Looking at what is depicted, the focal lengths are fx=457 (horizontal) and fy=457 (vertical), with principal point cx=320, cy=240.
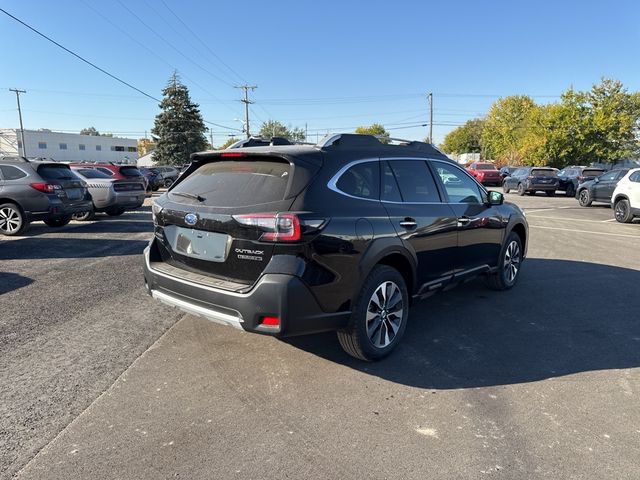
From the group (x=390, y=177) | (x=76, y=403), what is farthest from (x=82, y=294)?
(x=390, y=177)

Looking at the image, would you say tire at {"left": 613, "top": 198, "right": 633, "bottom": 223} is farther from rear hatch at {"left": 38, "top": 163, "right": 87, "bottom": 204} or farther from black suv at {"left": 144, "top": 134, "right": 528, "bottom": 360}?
rear hatch at {"left": 38, "top": 163, "right": 87, "bottom": 204}

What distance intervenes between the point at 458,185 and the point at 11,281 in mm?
5921

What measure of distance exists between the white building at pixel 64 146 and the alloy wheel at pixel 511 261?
70.6 meters

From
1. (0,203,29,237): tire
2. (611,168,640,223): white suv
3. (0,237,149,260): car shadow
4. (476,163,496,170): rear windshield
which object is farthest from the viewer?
(476,163,496,170): rear windshield

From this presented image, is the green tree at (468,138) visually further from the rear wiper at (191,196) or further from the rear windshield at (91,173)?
the rear wiper at (191,196)

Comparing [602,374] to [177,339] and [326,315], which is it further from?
[177,339]

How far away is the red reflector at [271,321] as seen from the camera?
3.14 meters

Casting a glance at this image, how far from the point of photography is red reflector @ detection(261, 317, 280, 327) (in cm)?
314

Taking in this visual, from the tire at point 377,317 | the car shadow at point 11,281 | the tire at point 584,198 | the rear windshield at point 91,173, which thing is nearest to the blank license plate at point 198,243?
the tire at point 377,317

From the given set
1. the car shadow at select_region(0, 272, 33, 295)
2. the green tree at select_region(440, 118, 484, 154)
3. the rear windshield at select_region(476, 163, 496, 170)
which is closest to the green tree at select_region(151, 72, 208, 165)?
the rear windshield at select_region(476, 163, 496, 170)

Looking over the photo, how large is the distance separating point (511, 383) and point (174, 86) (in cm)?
6153

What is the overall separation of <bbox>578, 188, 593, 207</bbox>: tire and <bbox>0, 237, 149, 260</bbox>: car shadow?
55.5 ft

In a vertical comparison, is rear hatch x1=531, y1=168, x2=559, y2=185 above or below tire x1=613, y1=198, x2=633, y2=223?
above

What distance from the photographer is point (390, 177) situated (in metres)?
4.07
